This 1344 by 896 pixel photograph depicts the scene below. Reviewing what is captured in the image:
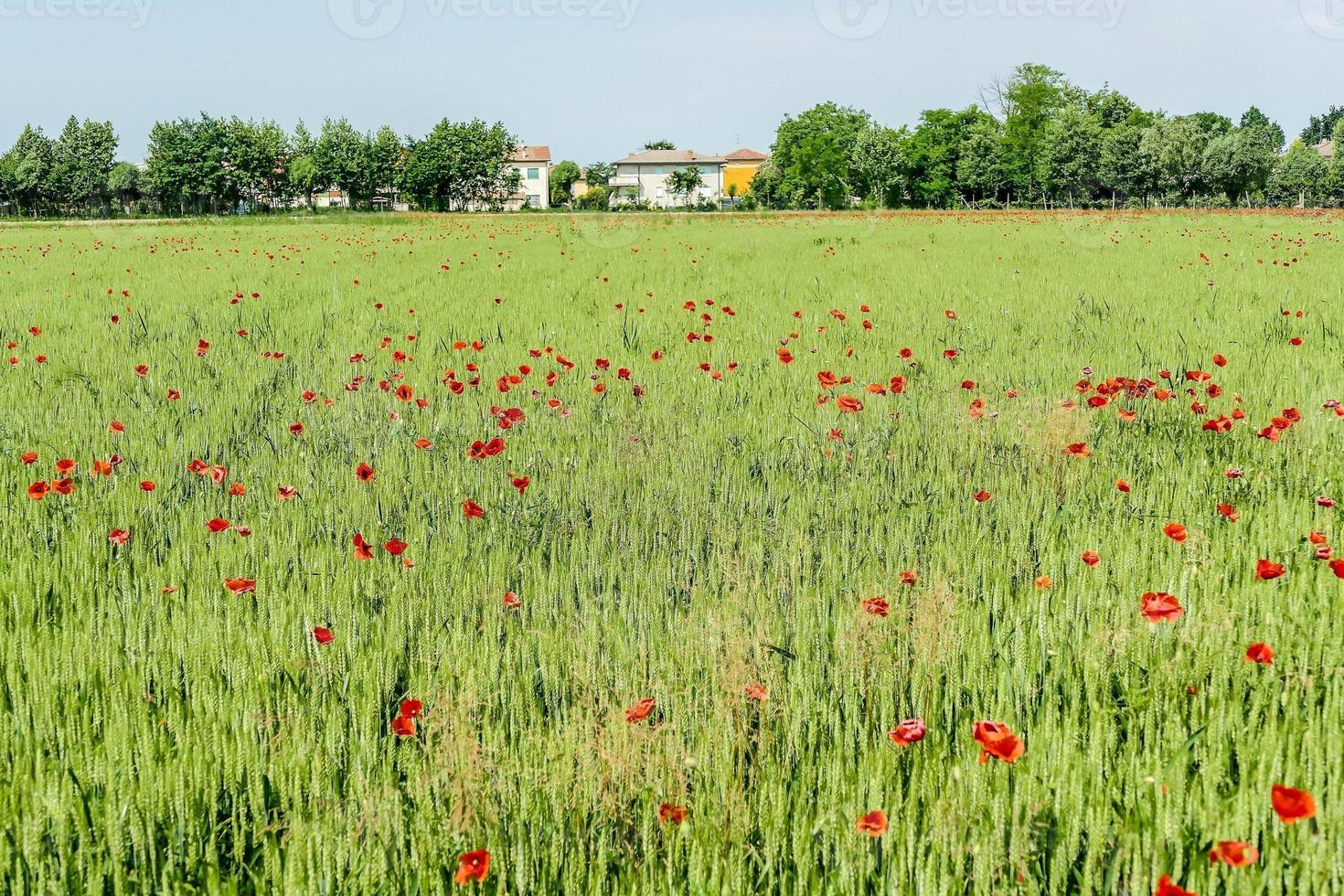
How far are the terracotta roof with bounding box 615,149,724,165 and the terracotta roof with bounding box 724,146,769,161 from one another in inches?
235

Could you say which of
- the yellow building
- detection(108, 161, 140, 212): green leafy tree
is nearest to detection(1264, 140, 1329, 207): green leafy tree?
the yellow building

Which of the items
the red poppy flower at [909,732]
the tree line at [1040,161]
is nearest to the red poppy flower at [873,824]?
the red poppy flower at [909,732]

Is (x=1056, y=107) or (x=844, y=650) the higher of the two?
(x=1056, y=107)

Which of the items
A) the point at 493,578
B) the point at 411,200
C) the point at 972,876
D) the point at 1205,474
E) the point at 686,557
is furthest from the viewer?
the point at 411,200

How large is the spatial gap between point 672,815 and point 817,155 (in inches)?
4216

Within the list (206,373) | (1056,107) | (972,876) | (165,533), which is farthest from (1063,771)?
(1056,107)

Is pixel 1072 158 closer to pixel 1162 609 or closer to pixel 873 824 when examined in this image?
pixel 1162 609

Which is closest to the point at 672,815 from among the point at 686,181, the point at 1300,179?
the point at 1300,179

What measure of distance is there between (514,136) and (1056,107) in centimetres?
5404

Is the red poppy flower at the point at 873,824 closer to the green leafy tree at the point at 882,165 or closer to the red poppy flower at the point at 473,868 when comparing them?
the red poppy flower at the point at 473,868

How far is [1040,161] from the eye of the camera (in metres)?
82.9

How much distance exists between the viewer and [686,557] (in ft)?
11.4

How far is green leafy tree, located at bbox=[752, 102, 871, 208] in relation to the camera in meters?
101

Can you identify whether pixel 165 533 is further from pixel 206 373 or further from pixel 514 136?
pixel 514 136
